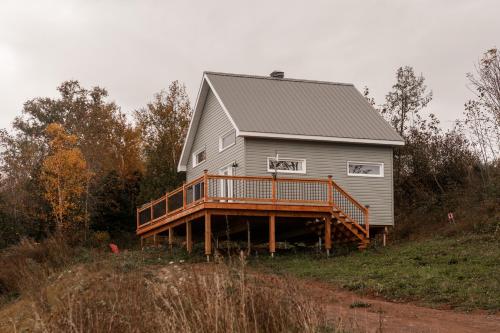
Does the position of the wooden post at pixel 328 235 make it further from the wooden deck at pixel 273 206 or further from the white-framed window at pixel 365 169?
the white-framed window at pixel 365 169

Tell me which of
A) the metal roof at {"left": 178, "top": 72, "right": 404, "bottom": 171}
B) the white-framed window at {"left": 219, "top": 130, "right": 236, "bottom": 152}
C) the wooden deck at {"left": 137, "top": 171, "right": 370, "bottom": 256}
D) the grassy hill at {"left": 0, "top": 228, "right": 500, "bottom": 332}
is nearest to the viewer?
the grassy hill at {"left": 0, "top": 228, "right": 500, "bottom": 332}

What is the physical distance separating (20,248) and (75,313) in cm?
1845

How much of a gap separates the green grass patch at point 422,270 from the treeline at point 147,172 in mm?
3068

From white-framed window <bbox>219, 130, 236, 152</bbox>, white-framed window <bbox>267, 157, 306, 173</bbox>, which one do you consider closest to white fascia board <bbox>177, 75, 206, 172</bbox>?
white-framed window <bbox>219, 130, 236, 152</bbox>

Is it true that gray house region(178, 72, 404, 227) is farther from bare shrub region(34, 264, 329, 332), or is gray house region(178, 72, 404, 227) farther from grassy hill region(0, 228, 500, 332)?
bare shrub region(34, 264, 329, 332)

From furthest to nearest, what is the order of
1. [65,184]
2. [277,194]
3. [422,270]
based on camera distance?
[65,184], [277,194], [422,270]

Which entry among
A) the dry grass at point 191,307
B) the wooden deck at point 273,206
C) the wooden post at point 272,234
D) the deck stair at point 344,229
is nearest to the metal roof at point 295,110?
the wooden deck at point 273,206

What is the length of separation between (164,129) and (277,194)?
18.5 meters

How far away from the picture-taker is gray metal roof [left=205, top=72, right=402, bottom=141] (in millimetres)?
25375

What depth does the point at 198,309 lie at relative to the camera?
21.9 ft

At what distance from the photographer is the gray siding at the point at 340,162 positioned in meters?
24.8

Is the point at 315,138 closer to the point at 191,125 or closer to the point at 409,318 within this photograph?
the point at 191,125

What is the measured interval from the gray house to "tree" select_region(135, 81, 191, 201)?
10483 mm

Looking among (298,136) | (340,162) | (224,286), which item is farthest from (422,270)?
(224,286)
